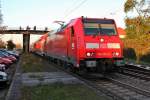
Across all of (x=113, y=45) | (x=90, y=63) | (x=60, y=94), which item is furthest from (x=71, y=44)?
(x=60, y=94)

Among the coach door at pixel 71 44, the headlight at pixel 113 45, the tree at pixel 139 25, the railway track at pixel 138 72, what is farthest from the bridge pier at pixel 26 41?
the headlight at pixel 113 45

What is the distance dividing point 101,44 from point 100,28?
3.60 feet

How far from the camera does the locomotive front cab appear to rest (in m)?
19.2

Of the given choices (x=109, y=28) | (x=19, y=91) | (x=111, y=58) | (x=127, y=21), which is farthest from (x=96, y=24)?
(x=127, y=21)

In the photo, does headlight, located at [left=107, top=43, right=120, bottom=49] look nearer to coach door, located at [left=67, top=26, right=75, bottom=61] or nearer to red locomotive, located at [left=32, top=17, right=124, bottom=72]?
red locomotive, located at [left=32, top=17, right=124, bottom=72]

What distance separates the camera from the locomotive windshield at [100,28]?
20250 millimetres

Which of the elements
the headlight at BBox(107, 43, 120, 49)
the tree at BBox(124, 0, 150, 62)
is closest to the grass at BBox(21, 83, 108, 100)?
the headlight at BBox(107, 43, 120, 49)

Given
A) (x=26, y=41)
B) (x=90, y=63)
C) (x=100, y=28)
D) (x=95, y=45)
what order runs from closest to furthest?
(x=90, y=63)
(x=95, y=45)
(x=100, y=28)
(x=26, y=41)

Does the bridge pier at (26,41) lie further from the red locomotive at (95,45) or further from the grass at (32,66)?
the red locomotive at (95,45)

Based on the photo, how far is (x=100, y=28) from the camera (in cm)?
2044

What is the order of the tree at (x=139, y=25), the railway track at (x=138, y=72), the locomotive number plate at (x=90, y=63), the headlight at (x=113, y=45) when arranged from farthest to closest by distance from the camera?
1. the tree at (x=139, y=25)
2. the railway track at (x=138, y=72)
3. the headlight at (x=113, y=45)
4. the locomotive number plate at (x=90, y=63)

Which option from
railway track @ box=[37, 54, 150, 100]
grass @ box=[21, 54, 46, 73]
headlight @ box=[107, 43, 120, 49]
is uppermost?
headlight @ box=[107, 43, 120, 49]

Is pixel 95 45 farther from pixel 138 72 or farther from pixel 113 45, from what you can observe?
pixel 138 72

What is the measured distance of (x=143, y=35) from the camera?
40.2m
